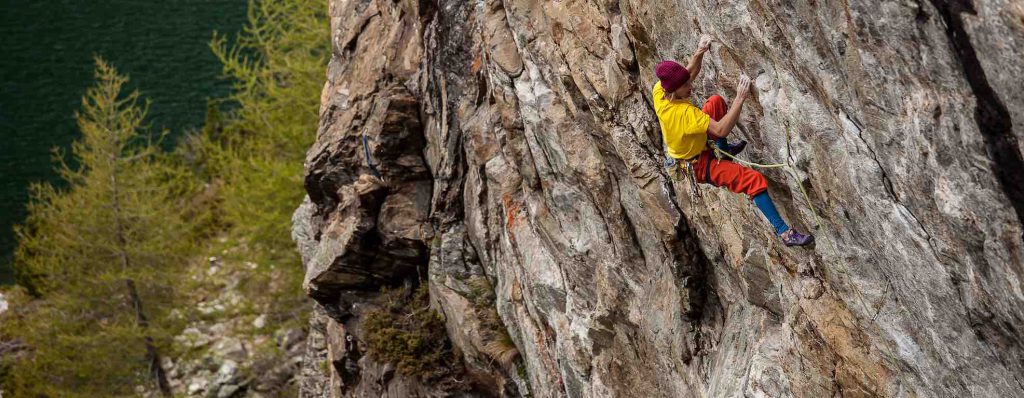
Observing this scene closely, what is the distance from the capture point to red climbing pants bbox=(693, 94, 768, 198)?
7.26 m

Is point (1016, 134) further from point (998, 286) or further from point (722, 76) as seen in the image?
point (722, 76)

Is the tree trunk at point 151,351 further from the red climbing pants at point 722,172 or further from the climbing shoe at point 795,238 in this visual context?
the climbing shoe at point 795,238

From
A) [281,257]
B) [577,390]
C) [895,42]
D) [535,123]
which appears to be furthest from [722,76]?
[281,257]

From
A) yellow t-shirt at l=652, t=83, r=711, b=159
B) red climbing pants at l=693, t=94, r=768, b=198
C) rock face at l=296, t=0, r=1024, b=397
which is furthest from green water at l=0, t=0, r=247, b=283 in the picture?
red climbing pants at l=693, t=94, r=768, b=198

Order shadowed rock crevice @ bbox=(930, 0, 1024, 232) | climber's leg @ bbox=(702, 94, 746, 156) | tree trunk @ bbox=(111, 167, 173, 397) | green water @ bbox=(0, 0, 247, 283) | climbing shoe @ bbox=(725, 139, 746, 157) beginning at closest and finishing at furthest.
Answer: shadowed rock crevice @ bbox=(930, 0, 1024, 232), climber's leg @ bbox=(702, 94, 746, 156), climbing shoe @ bbox=(725, 139, 746, 157), tree trunk @ bbox=(111, 167, 173, 397), green water @ bbox=(0, 0, 247, 283)

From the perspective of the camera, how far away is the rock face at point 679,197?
214 inches

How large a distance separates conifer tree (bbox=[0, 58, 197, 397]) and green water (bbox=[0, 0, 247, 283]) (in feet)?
47.9

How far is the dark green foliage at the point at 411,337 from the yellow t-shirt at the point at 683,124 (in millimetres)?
9534

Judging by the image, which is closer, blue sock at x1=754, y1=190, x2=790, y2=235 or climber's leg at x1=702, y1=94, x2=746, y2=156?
blue sock at x1=754, y1=190, x2=790, y2=235

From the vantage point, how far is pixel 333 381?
19.2 meters

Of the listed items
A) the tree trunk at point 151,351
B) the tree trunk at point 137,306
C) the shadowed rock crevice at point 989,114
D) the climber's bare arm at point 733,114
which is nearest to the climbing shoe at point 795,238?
the climber's bare arm at point 733,114

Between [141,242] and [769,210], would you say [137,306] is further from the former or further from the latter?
[769,210]

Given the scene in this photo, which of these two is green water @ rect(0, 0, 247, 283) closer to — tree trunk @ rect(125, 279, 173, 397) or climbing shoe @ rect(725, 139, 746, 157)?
tree trunk @ rect(125, 279, 173, 397)

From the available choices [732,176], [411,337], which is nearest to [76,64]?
[411,337]
